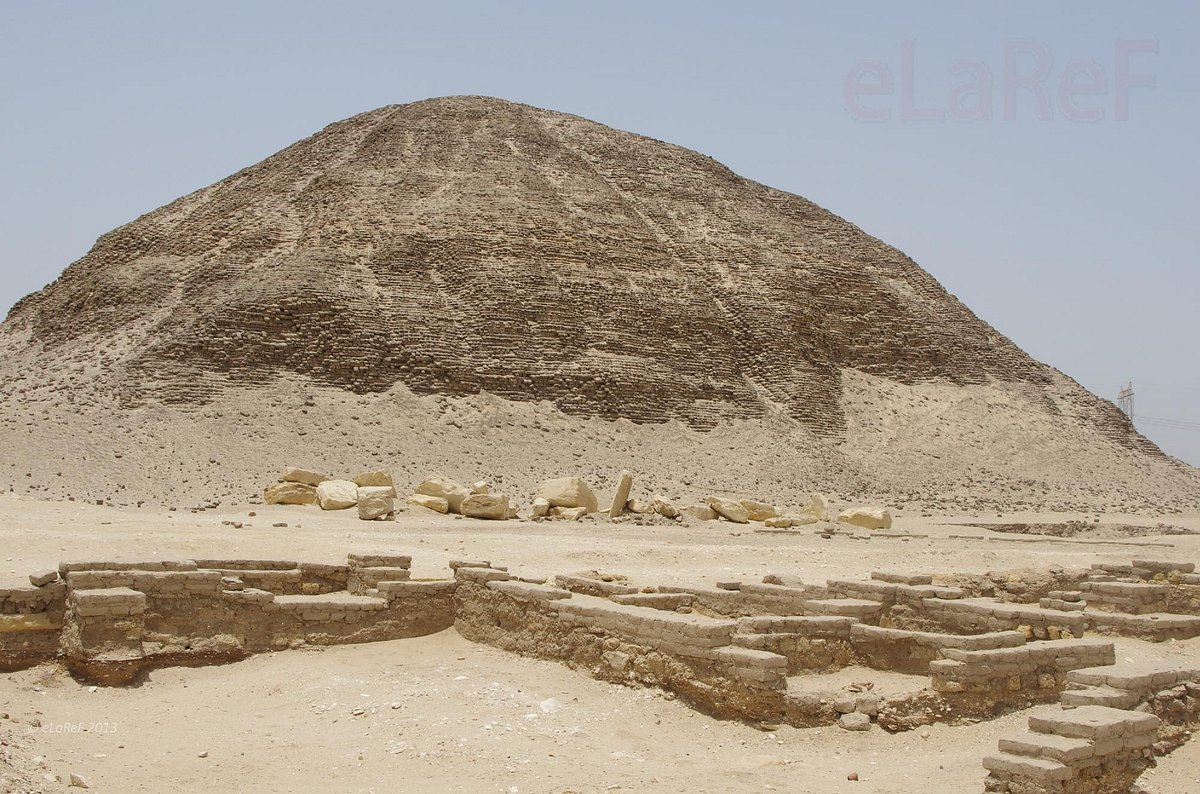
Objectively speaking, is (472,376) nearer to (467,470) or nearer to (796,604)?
(467,470)

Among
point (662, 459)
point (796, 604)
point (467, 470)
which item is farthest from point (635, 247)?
point (796, 604)

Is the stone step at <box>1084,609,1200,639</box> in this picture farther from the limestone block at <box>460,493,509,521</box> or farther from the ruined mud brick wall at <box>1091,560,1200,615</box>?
the limestone block at <box>460,493,509,521</box>

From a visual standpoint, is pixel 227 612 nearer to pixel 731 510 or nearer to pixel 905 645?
pixel 905 645

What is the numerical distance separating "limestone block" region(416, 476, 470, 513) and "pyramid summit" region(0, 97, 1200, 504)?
8.07 metres

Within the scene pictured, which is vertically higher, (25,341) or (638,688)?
(25,341)

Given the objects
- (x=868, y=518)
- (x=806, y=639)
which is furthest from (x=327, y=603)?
(x=868, y=518)

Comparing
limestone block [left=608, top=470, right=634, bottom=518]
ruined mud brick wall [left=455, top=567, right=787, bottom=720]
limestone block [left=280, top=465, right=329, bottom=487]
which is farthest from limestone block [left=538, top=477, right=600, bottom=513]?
ruined mud brick wall [left=455, top=567, right=787, bottom=720]

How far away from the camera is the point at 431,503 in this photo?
2375 centimetres

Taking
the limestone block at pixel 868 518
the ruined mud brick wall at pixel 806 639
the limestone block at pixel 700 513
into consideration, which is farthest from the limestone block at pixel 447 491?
the ruined mud brick wall at pixel 806 639

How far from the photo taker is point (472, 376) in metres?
35.8

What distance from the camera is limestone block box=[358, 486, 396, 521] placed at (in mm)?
21609

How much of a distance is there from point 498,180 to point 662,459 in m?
15.5

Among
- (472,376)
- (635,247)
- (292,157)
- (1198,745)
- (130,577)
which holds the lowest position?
(1198,745)

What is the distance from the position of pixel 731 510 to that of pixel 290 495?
831 centimetres
